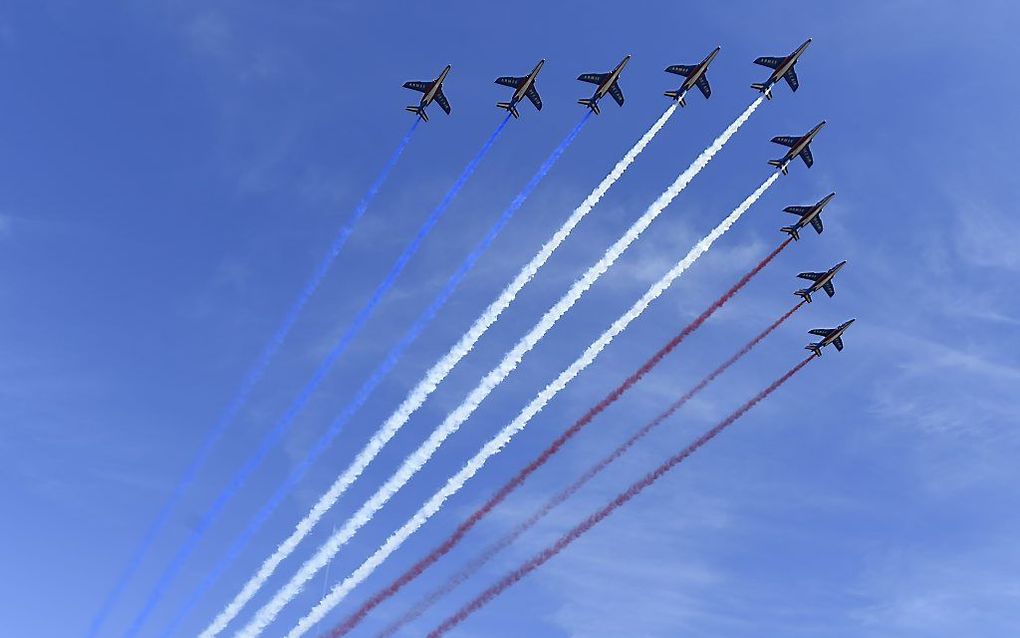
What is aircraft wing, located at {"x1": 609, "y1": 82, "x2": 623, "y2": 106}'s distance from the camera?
10975 cm

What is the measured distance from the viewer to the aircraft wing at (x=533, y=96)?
110m

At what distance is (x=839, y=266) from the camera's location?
11775cm

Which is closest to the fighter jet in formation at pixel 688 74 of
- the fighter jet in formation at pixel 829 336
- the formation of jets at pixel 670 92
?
the formation of jets at pixel 670 92

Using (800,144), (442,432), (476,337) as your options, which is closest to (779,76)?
(800,144)

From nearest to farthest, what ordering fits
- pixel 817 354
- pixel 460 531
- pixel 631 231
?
pixel 460 531 < pixel 631 231 < pixel 817 354

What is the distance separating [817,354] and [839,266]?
1318 cm

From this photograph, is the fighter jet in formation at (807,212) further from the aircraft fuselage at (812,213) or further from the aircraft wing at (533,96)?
the aircraft wing at (533,96)

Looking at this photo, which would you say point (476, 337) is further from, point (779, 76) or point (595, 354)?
point (779, 76)

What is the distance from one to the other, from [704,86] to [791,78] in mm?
11837

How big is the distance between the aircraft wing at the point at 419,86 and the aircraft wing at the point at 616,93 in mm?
24467

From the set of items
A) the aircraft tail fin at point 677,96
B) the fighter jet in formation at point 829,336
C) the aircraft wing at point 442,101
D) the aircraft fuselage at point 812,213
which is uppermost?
the aircraft wing at point 442,101

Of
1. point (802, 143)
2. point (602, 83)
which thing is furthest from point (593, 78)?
point (802, 143)

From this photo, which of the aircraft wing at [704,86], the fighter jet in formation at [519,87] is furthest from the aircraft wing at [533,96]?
the aircraft wing at [704,86]

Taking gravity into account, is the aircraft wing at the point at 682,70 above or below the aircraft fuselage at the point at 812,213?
above
